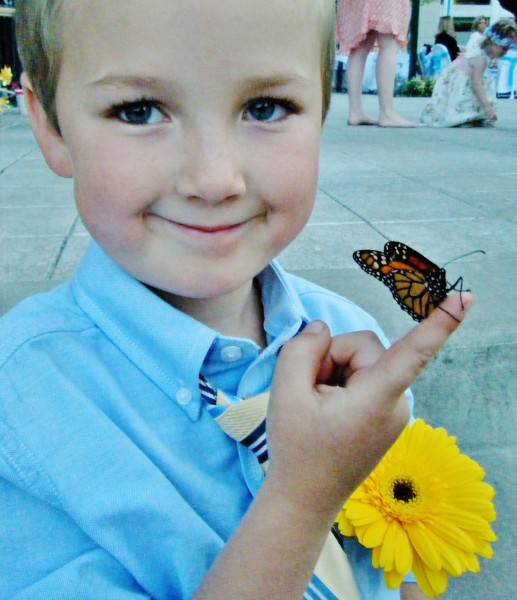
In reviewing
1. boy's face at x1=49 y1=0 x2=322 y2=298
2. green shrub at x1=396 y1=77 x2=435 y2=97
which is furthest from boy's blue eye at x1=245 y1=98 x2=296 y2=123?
green shrub at x1=396 y1=77 x2=435 y2=97

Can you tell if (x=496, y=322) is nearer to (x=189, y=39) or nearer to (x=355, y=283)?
(x=355, y=283)

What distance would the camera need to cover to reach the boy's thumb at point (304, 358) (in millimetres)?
945

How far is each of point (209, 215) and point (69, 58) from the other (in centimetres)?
32

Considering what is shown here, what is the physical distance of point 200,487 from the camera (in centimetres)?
105

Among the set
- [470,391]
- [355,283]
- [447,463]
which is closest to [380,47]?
[355,283]

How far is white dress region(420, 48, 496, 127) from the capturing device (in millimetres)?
7703

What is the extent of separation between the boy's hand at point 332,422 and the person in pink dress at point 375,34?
631cm

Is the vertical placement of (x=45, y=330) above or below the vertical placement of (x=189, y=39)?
below

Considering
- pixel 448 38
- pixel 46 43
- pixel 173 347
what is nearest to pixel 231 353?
pixel 173 347

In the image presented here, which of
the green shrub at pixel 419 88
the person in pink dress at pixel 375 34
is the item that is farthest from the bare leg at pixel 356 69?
the green shrub at pixel 419 88

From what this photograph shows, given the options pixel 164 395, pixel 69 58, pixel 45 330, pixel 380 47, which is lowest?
pixel 380 47

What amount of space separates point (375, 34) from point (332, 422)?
6585mm

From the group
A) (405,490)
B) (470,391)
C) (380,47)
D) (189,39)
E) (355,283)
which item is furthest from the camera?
(380,47)

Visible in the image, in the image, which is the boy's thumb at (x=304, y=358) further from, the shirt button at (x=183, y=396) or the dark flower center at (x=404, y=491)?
the dark flower center at (x=404, y=491)
